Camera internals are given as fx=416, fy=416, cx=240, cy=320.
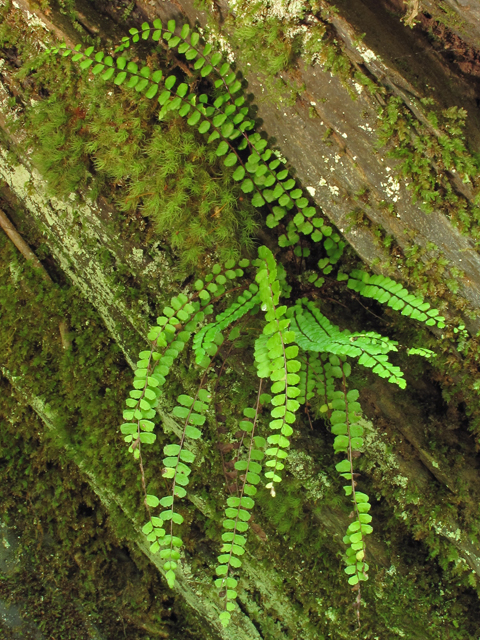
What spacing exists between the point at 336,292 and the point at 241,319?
81cm

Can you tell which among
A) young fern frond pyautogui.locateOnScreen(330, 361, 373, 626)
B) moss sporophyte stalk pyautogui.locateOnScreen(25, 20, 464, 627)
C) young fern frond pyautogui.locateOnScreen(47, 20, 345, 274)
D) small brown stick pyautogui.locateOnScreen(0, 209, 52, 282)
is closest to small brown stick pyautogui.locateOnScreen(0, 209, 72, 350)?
small brown stick pyautogui.locateOnScreen(0, 209, 52, 282)

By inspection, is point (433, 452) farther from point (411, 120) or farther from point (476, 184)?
point (411, 120)

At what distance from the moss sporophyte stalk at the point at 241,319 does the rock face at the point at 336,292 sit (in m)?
0.20

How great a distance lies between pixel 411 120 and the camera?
2410mm

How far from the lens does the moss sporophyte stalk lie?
7.73 feet

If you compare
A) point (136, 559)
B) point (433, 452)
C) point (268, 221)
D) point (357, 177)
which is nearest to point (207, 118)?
point (268, 221)

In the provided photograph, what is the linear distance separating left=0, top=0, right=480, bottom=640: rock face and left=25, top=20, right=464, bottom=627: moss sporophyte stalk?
20 centimetres

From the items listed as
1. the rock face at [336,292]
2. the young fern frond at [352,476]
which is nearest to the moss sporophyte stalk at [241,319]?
the young fern frond at [352,476]

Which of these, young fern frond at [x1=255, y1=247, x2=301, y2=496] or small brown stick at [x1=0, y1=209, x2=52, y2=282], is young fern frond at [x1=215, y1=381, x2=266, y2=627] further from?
small brown stick at [x1=0, y1=209, x2=52, y2=282]

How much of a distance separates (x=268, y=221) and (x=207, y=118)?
2.53 feet

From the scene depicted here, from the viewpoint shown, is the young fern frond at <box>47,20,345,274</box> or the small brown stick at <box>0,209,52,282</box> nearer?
the young fern frond at <box>47,20,345,274</box>

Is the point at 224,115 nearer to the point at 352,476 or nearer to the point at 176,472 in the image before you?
the point at 176,472

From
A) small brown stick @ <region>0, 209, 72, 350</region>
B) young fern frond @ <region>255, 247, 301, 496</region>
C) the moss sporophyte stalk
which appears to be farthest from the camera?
small brown stick @ <region>0, 209, 72, 350</region>

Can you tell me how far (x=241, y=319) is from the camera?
302cm
